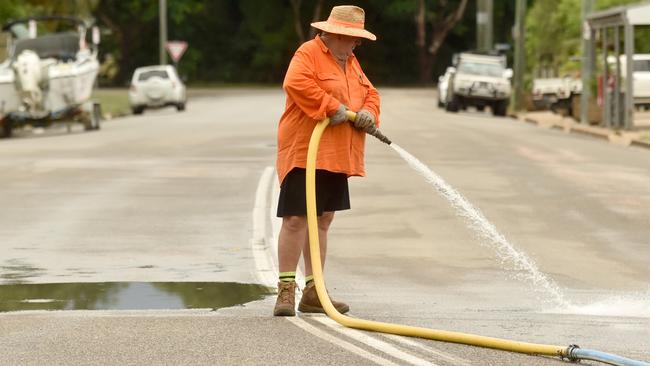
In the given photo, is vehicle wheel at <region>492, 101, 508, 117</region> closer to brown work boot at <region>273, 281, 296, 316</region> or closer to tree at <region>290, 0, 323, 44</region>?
tree at <region>290, 0, 323, 44</region>

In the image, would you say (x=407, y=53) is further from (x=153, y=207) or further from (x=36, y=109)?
(x=153, y=207)

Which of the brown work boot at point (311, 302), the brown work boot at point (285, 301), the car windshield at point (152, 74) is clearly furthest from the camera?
the car windshield at point (152, 74)

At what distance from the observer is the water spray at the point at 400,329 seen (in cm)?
826

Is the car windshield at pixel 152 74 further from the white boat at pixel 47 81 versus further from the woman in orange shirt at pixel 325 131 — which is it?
the woman in orange shirt at pixel 325 131

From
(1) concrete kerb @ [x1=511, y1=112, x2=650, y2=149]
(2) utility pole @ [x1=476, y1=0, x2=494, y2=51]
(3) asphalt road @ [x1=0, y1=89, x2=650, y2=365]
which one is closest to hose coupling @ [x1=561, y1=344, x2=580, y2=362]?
(3) asphalt road @ [x1=0, y1=89, x2=650, y2=365]

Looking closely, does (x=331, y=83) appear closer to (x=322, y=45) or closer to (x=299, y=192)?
(x=322, y=45)

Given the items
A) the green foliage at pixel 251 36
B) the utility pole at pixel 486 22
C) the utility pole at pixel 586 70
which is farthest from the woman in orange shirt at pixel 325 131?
the green foliage at pixel 251 36

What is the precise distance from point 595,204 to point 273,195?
378 cm

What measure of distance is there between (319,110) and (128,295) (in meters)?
2.15

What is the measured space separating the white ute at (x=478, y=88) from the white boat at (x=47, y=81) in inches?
621

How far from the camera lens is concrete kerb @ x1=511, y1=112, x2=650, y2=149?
111 feet

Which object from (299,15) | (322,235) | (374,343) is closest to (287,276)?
(322,235)

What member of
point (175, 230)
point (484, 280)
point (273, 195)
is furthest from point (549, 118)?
point (484, 280)

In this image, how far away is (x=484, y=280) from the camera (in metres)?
12.0
